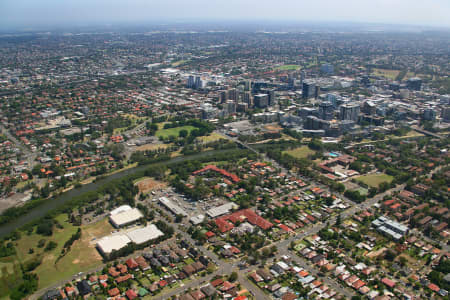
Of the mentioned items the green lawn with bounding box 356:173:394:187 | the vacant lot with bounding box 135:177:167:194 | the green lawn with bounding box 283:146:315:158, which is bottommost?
the green lawn with bounding box 356:173:394:187

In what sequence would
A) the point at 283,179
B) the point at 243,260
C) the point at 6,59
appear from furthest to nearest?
the point at 6,59
the point at 283,179
the point at 243,260

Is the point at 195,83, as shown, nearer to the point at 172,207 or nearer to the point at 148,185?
the point at 148,185

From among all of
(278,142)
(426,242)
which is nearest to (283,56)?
(278,142)

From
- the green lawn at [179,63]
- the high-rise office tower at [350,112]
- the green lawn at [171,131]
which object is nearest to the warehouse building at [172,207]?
the green lawn at [171,131]

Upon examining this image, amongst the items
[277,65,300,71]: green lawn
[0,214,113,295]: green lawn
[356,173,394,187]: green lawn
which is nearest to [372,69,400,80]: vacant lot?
[277,65,300,71]: green lawn

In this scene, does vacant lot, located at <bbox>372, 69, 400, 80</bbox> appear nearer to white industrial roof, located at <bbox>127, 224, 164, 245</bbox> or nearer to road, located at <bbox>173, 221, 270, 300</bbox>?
road, located at <bbox>173, 221, 270, 300</bbox>

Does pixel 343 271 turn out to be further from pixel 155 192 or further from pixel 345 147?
pixel 345 147
